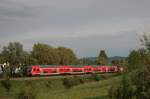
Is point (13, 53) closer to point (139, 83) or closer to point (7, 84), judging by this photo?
point (7, 84)

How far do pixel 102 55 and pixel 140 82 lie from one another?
128034 millimetres

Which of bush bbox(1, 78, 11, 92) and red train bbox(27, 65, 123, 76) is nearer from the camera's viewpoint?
bush bbox(1, 78, 11, 92)

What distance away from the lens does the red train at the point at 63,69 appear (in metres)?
A: 74.8

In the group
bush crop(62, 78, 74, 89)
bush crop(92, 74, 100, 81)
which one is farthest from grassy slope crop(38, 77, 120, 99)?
bush crop(92, 74, 100, 81)

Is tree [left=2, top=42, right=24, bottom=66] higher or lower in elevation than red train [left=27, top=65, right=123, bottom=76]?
higher

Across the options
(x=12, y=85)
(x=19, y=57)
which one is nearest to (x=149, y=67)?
(x=12, y=85)

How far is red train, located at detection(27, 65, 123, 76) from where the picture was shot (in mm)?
74825

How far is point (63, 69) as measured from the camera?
269 feet

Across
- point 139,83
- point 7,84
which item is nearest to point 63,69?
point 7,84

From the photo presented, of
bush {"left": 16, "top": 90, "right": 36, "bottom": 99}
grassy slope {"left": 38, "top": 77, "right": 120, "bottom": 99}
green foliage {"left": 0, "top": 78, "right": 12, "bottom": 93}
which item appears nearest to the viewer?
bush {"left": 16, "top": 90, "right": 36, "bottom": 99}

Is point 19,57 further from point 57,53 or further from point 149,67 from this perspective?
point 149,67

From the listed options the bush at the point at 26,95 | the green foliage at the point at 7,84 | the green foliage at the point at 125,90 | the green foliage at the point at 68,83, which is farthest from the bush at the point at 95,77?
the green foliage at the point at 125,90

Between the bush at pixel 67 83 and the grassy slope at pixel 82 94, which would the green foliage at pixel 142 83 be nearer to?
the grassy slope at pixel 82 94

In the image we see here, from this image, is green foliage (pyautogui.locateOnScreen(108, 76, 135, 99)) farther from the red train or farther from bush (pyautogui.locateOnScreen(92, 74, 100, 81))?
bush (pyautogui.locateOnScreen(92, 74, 100, 81))
